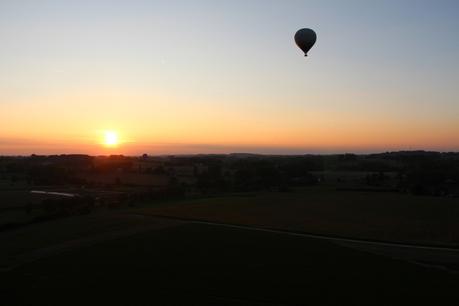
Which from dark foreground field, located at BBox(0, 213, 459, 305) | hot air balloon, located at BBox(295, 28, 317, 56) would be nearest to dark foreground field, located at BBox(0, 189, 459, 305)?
dark foreground field, located at BBox(0, 213, 459, 305)

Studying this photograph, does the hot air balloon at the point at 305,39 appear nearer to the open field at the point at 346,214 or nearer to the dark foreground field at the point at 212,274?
the open field at the point at 346,214

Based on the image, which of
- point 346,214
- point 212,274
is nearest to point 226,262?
point 212,274

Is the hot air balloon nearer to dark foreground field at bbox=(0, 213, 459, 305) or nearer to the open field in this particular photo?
the open field

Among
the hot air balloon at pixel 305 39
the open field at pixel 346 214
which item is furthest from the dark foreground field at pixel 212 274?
the hot air balloon at pixel 305 39

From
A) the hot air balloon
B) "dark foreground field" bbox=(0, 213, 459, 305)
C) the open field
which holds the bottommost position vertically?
"dark foreground field" bbox=(0, 213, 459, 305)

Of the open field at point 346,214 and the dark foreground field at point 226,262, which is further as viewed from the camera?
the open field at point 346,214

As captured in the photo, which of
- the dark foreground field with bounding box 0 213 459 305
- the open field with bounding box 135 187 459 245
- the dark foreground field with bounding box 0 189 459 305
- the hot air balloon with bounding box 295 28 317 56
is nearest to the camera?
the dark foreground field with bounding box 0 213 459 305

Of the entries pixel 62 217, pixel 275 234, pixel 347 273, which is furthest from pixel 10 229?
pixel 347 273
